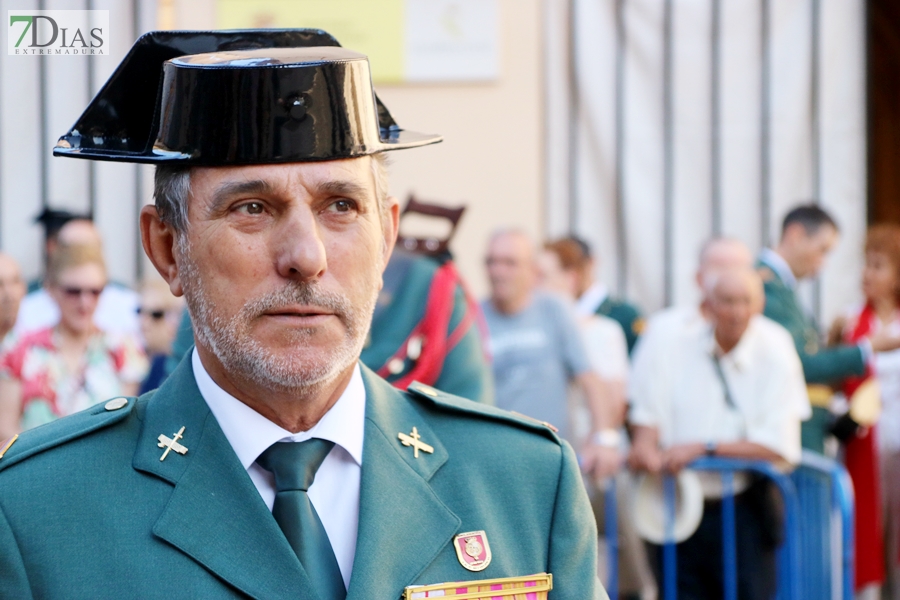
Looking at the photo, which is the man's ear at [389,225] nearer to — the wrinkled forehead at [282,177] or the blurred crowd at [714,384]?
the wrinkled forehead at [282,177]

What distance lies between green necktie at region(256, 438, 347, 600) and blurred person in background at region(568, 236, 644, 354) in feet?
15.8

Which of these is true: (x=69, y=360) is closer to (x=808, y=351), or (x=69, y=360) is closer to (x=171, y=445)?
(x=171, y=445)

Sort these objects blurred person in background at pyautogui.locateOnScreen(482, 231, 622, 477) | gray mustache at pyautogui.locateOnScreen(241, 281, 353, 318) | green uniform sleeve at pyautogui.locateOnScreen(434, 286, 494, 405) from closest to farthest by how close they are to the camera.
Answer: gray mustache at pyautogui.locateOnScreen(241, 281, 353, 318) → green uniform sleeve at pyautogui.locateOnScreen(434, 286, 494, 405) → blurred person in background at pyautogui.locateOnScreen(482, 231, 622, 477)

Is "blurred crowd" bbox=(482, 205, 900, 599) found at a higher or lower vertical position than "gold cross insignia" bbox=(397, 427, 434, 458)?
lower

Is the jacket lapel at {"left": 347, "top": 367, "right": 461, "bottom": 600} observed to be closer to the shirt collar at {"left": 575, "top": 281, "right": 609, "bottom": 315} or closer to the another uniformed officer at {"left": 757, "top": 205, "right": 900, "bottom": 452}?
the another uniformed officer at {"left": 757, "top": 205, "right": 900, "bottom": 452}

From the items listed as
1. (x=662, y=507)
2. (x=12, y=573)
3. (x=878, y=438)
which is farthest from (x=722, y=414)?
(x=12, y=573)

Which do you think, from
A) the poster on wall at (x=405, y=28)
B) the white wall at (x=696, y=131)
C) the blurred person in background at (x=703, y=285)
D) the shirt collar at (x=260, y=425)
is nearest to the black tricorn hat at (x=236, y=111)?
the shirt collar at (x=260, y=425)

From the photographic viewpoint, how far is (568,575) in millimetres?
1747

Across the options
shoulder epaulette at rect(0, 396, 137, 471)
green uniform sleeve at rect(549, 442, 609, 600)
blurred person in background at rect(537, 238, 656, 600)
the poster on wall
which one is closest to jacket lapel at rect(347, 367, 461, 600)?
green uniform sleeve at rect(549, 442, 609, 600)

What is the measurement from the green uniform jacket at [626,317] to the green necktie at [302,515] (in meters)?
4.88

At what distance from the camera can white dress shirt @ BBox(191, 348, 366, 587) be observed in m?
1.71

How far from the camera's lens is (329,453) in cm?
176

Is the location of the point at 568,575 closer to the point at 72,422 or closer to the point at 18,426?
the point at 72,422

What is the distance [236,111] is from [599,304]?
197 inches
